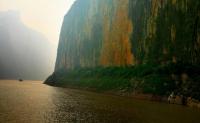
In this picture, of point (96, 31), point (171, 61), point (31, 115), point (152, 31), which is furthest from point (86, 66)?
point (31, 115)

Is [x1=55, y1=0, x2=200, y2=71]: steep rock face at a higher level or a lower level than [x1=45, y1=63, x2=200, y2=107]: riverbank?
higher

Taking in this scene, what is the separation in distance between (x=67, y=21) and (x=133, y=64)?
6501cm

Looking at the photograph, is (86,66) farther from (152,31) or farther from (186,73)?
(186,73)

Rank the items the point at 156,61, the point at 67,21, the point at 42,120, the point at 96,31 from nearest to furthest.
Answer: the point at 42,120, the point at 156,61, the point at 96,31, the point at 67,21

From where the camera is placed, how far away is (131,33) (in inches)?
2847

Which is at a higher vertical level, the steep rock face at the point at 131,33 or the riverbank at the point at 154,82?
the steep rock face at the point at 131,33

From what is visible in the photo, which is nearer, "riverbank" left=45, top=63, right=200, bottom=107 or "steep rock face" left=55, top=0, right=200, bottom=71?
"riverbank" left=45, top=63, right=200, bottom=107

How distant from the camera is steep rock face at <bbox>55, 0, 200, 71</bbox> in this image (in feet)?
176

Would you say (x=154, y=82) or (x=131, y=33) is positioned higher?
(x=131, y=33)

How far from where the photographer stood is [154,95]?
4797 centimetres

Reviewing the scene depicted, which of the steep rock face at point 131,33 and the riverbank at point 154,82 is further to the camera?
the steep rock face at point 131,33

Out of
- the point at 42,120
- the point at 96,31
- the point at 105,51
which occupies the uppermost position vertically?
the point at 96,31

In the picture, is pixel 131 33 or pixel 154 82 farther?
pixel 131 33

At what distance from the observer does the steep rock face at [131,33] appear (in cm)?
5350
